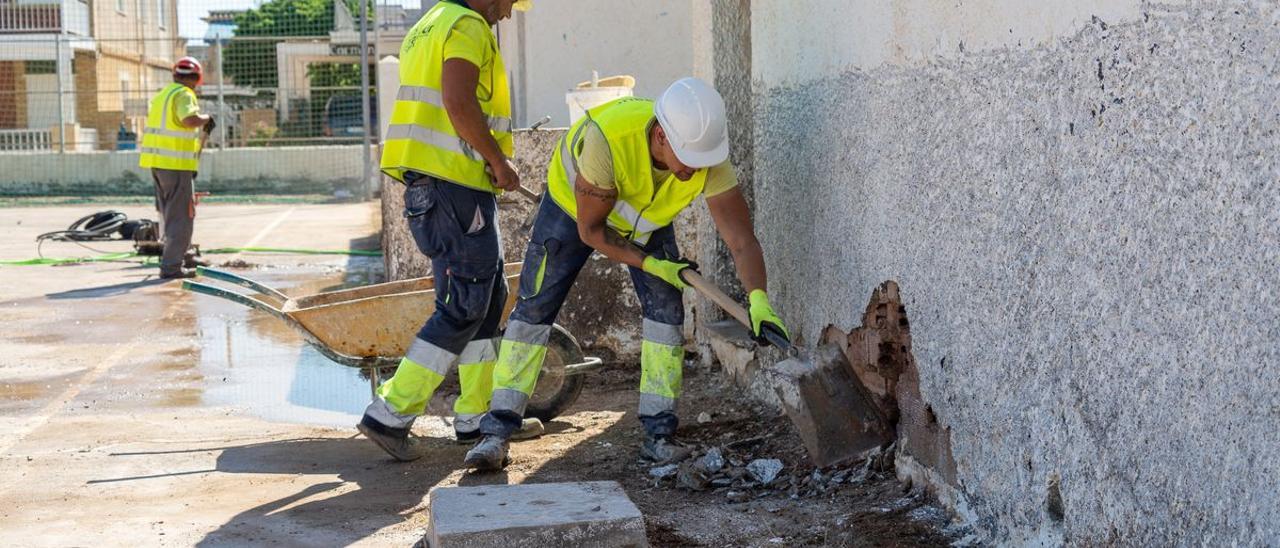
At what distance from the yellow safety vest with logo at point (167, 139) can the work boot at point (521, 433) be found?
6109mm

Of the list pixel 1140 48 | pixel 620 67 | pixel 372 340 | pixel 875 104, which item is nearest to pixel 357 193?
pixel 620 67

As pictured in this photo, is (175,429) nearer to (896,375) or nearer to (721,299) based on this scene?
(721,299)

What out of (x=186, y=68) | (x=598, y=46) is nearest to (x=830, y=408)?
(x=598, y=46)

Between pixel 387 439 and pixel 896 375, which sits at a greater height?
pixel 896 375

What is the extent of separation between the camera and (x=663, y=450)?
466cm

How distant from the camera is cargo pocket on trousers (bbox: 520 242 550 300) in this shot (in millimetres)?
4625

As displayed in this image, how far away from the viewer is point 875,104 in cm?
403

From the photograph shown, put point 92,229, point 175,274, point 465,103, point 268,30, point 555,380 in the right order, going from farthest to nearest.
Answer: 1. point 268,30
2. point 92,229
3. point 175,274
4. point 555,380
5. point 465,103

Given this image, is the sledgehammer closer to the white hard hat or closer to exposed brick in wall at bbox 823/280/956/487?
exposed brick in wall at bbox 823/280/956/487

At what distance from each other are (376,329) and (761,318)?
1733 millimetres

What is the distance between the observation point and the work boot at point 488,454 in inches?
178

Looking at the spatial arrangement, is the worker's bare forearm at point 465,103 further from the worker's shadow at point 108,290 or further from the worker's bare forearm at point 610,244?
the worker's shadow at point 108,290

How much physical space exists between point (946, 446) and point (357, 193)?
18.1 m

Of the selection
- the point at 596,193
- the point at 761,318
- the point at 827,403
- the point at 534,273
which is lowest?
the point at 827,403
